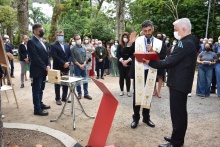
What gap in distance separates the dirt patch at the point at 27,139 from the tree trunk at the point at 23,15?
1004cm

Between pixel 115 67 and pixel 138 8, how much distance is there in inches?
587

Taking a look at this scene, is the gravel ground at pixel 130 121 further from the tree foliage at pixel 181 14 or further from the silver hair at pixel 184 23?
the tree foliage at pixel 181 14

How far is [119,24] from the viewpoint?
15.6 metres

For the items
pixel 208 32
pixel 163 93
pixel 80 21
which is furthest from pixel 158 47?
pixel 80 21

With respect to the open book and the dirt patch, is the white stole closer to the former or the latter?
the open book

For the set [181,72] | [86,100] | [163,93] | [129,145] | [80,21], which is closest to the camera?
[181,72]

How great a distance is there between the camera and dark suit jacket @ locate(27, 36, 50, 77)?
202 inches

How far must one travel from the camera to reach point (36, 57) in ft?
16.9

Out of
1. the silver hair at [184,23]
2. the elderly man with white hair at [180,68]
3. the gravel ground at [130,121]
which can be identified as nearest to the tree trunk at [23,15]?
the gravel ground at [130,121]

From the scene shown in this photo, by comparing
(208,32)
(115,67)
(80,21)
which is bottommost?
(115,67)

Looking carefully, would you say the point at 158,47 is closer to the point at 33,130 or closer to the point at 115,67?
the point at 33,130

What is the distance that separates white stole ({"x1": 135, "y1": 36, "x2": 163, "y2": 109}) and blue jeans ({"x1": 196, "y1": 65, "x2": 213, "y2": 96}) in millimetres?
3392

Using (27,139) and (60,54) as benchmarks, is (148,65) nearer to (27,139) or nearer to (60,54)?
(27,139)

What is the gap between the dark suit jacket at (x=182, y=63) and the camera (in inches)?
132
